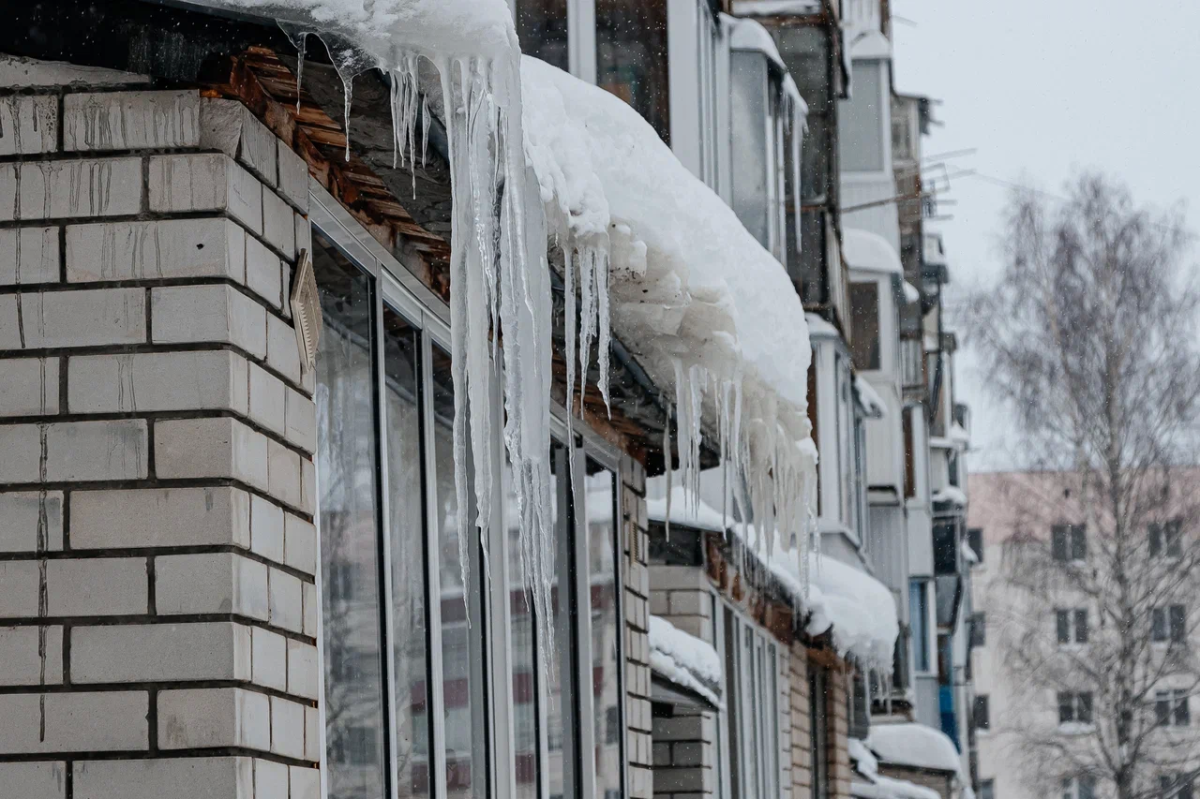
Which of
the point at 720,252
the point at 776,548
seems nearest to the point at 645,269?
the point at 720,252

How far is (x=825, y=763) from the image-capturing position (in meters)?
14.4

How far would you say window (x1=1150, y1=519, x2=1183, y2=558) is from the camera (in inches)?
875

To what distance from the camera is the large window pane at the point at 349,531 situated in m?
3.97

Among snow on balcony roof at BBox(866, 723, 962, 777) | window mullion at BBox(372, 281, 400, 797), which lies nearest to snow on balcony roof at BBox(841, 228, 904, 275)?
snow on balcony roof at BBox(866, 723, 962, 777)

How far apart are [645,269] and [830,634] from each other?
25.2 ft

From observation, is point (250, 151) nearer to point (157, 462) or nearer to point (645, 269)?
point (157, 462)

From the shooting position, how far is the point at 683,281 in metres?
4.89

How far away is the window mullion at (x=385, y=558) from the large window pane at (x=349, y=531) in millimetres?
14

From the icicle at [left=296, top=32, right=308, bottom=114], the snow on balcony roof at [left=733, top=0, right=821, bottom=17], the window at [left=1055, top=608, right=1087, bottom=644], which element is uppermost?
the snow on balcony roof at [left=733, top=0, right=821, bottom=17]

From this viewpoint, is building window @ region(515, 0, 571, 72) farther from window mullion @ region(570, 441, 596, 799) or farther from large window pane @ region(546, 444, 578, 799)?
large window pane @ region(546, 444, 578, 799)

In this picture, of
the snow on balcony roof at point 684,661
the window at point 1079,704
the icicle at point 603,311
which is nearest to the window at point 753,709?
the snow on balcony roof at point 684,661

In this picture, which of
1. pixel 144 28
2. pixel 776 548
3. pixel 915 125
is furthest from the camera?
pixel 915 125

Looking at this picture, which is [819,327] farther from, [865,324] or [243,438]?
[243,438]

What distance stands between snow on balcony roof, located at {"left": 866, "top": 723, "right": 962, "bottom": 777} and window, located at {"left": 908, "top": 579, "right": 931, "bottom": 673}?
479 cm
